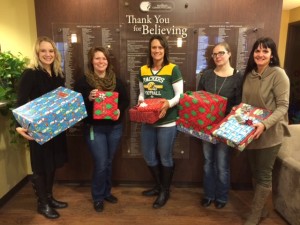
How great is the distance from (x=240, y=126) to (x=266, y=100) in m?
0.28

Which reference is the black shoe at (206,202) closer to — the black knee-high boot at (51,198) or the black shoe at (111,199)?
the black shoe at (111,199)

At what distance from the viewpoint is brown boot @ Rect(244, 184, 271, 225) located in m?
1.92

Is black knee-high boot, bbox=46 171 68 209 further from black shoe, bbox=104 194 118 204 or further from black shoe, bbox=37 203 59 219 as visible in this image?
black shoe, bbox=104 194 118 204

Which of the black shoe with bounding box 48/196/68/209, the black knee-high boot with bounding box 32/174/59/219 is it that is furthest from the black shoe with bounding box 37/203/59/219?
the black shoe with bounding box 48/196/68/209

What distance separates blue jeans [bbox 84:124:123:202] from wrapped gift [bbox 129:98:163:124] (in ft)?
0.78

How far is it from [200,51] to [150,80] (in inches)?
25.6

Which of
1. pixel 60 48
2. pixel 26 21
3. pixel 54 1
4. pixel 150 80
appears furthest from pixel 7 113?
pixel 150 80

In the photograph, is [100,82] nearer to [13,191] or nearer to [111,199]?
[111,199]

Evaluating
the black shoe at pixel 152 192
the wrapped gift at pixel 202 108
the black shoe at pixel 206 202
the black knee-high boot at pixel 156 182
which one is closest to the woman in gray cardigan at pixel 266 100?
the wrapped gift at pixel 202 108

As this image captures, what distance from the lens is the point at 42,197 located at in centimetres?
213

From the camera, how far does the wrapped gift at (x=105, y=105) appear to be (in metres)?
1.95

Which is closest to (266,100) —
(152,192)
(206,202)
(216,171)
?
(216,171)

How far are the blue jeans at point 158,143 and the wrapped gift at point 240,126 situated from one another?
0.46 metres

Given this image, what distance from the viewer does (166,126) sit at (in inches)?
82.9
